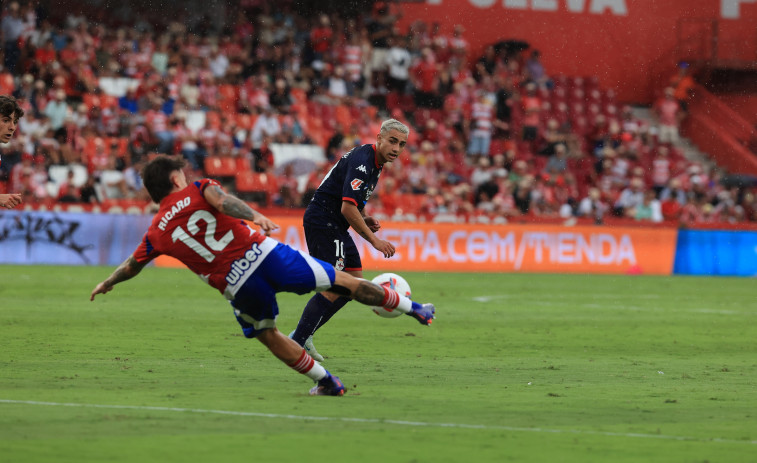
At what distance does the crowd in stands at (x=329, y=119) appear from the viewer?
82.9 ft

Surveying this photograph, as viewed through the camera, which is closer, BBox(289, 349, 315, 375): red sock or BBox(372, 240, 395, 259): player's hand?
BBox(289, 349, 315, 375): red sock

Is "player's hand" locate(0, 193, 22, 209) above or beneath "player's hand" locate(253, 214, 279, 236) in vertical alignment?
beneath

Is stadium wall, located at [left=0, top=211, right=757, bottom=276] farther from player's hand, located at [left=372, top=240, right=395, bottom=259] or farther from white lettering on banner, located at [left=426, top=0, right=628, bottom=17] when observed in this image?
player's hand, located at [left=372, top=240, right=395, bottom=259]

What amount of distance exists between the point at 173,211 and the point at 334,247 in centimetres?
263

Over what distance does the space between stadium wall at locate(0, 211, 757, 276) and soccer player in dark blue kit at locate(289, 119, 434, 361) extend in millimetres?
13284

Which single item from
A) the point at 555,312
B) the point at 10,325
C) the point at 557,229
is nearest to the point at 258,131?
the point at 557,229

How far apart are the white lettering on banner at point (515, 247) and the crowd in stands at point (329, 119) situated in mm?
451

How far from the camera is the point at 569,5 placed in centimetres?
3856

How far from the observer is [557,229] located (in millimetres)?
25625

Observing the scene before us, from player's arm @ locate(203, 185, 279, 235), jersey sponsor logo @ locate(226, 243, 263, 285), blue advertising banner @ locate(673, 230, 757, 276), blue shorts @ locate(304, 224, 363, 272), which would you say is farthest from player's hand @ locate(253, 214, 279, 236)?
blue advertising banner @ locate(673, 230, 757, 276)

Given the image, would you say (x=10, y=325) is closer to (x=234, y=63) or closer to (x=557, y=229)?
(x=557, y=229)

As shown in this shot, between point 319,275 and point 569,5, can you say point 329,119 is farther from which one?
point 319,275

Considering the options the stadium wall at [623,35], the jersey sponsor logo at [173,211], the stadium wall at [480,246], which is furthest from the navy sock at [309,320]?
the stadium wall at [623,35]

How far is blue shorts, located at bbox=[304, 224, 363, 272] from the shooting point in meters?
9.77
